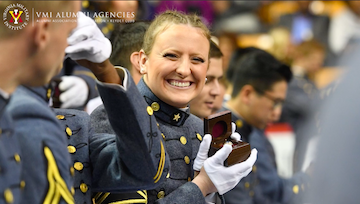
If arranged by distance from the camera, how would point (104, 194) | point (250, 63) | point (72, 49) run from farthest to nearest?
point (250, 63)
point (104, 194)
point (72, 49)

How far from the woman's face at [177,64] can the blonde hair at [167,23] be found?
0.05 ft

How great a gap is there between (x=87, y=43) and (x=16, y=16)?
267 millimetres

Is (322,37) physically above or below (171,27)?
below

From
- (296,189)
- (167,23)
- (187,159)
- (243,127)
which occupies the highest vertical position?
(167,23)

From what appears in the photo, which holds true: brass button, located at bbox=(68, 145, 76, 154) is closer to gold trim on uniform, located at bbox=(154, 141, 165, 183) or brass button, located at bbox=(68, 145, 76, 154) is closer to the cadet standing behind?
gold trim on uniform, located at bbox=(154, 141, 165, 183)

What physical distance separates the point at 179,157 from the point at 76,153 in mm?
345

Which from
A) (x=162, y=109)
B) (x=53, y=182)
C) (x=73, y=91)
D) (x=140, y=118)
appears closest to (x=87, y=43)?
(x=140, y=118)

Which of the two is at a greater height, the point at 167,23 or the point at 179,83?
the point at 167,23

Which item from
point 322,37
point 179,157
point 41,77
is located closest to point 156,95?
point 179,157

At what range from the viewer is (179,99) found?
1.61m

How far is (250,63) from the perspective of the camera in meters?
3.12

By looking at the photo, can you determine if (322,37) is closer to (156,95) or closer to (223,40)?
(223,40)

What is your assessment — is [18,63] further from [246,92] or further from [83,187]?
[246,92]

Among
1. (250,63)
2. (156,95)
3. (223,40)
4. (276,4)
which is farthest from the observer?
(276,4)
